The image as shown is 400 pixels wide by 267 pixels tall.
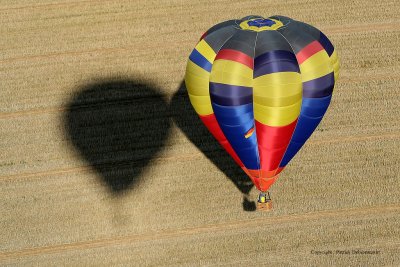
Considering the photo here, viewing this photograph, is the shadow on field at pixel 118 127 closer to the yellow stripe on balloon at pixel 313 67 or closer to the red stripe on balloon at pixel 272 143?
the red stripe on balloon at pixel 272 143

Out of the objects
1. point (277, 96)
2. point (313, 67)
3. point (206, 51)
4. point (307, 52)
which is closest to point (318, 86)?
point (313, 67)

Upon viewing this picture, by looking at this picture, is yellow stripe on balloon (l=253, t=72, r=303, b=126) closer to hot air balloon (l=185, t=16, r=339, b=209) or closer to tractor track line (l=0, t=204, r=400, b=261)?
hot air balloon (l=185, t=16, r=339, b=209)

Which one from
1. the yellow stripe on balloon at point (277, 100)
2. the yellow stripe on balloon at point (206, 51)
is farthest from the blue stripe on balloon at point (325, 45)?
the yellow stripe on balloon at point (206, 51)

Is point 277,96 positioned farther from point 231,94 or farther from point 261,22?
point 261,22

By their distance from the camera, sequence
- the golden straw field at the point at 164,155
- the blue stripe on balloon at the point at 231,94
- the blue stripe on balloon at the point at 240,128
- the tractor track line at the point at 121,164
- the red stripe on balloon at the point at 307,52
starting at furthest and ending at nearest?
the tractor track line at the point at 121,164 < the golden straw field at the point at 164,155 < the blue stripe on balloon at the point at 240,128 < the red stripe on balloon at the point at 307,52 < the blue stripe on balloon at the point at 231,94

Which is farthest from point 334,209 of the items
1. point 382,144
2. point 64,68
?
point 64,68

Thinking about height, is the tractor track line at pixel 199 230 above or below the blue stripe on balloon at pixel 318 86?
below

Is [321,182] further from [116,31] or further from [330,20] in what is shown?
[116,31]

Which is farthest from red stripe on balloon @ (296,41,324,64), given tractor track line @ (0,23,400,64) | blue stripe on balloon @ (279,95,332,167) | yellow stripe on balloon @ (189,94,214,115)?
tractor track line @ (0,23,400,64)
